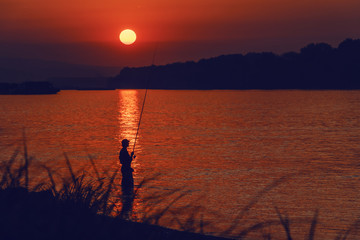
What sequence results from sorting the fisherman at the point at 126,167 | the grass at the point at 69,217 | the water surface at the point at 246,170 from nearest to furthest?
the grass at the point at 69,217
the fisherman at the point at 126,167
the water surface at the point at 246,170

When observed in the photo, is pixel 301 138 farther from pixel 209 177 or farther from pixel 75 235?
pixel 75 235

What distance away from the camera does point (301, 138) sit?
43750mm

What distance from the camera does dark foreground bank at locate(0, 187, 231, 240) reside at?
548cm

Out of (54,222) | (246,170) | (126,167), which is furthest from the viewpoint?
(246,170)

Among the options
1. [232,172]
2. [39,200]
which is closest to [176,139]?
[232,172]

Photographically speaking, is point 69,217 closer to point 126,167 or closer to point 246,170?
point 126,167

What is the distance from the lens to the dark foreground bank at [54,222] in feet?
18.0

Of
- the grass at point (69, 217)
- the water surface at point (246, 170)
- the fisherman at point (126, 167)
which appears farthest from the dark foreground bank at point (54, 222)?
the fisherman at point (126, 167)

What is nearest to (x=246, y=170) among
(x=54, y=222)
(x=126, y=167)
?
(x=126, y=167)

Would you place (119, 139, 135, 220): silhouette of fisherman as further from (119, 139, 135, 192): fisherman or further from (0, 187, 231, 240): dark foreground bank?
(0, 187, 231, 240): dark foreground bank

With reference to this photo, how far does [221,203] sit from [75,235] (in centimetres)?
1092

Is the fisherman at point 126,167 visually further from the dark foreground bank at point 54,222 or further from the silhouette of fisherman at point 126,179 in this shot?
the dark foreground bank at point 54,222

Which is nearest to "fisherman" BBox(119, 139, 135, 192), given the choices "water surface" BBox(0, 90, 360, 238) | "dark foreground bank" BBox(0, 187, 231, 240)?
"water surface" BBox(0, 90, 360, 238)

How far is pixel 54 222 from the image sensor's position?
5461 mm
